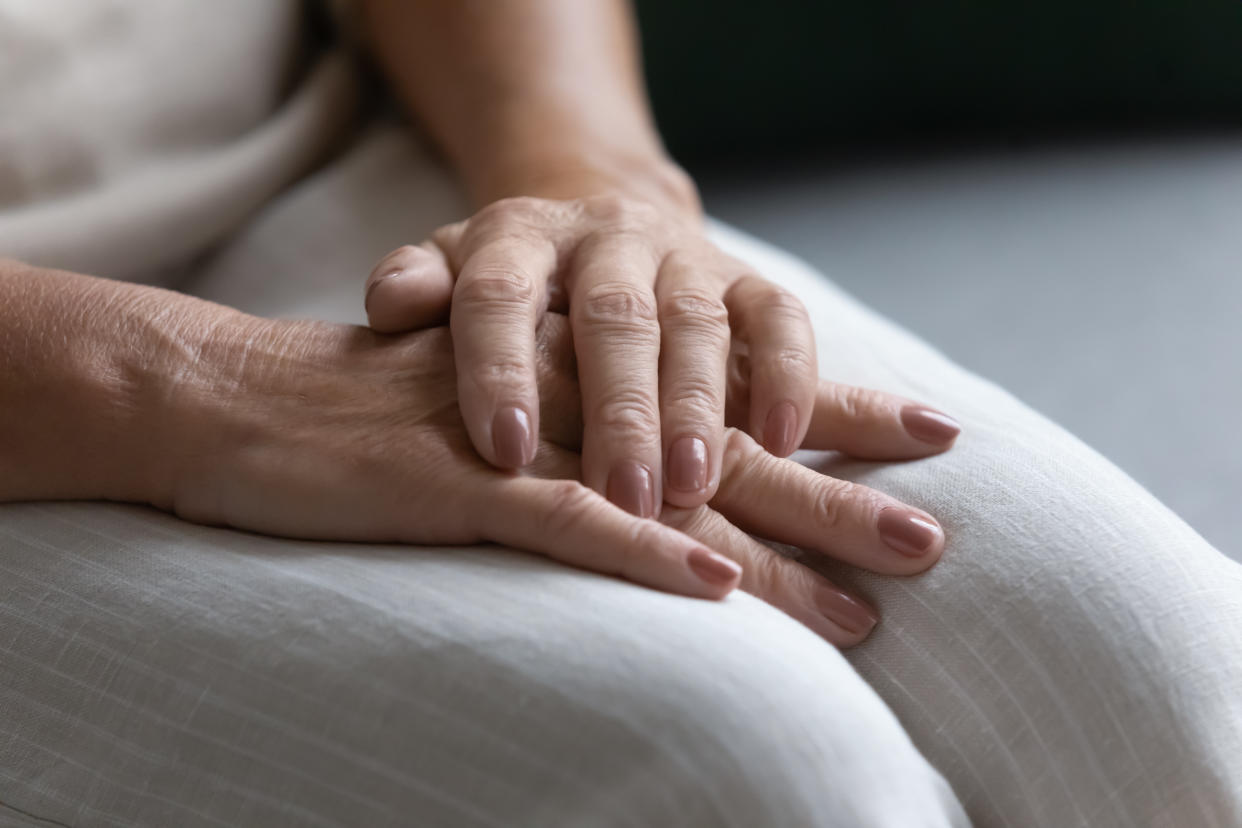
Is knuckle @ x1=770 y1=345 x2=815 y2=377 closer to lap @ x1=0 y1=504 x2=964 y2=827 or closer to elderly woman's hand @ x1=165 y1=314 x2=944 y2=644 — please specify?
elderly woman's hand @ x1=165 y1=314 x2=944 y2=644

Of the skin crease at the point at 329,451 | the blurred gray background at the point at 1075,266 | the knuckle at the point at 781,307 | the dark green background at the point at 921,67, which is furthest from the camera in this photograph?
the dark green background at the point at 921,67

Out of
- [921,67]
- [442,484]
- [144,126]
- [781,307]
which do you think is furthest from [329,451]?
[921,67]

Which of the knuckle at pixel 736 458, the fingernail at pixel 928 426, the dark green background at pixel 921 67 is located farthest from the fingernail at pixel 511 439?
the dark green background at pixel 921 67

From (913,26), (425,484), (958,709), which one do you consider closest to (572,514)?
(425,484)

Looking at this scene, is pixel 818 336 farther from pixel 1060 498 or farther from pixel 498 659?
pixel 498 659

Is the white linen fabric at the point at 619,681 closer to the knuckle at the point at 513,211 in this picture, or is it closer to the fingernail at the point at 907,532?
the fingernail at the point at 907,532

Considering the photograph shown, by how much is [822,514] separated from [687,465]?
7cm

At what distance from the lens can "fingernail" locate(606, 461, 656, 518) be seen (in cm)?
52

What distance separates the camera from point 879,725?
1.41 ft

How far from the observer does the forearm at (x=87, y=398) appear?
1.76 feet

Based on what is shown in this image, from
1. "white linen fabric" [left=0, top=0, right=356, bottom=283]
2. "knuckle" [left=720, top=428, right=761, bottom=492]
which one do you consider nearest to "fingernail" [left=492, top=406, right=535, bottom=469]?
"knuckle" [left=720, top=428, right=761, bottom=492]

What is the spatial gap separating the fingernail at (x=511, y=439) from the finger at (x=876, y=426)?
0.17 metres

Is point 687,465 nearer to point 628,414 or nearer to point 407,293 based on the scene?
point 628,414

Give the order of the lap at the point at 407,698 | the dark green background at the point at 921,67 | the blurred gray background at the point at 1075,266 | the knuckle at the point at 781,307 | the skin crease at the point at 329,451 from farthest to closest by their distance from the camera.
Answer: the dark green background at the point at 921,67
the blurred gray background at the point at 1075,266
the knuckle at the point at 781,307
the skin crease at the point at 329,451
the lap at the point at 407,698
